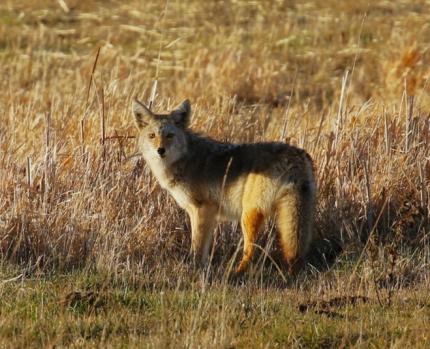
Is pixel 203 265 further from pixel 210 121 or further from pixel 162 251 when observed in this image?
pixel 210 121

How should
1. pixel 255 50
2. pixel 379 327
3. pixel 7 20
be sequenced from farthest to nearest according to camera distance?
1. pixel 7 20
2. pixel 255 50
3. pixel 379 327

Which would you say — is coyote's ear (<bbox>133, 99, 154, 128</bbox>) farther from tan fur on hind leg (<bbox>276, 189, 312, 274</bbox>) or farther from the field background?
tan fur on hind leg (<bbox>276, 189, 312, 274</bbox>)

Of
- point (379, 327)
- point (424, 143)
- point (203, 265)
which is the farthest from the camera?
point (424, 143)

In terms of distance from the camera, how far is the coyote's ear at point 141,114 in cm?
948

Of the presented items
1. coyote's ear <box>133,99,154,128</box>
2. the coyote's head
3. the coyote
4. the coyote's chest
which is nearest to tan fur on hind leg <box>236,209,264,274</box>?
the coyote

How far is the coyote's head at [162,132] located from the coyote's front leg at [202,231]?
544mm

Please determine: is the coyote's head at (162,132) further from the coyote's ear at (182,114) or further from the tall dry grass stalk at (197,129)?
the tall dry grass stalk at (197,129)

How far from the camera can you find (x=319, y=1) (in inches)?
928

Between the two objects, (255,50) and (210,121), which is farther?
(255,50)

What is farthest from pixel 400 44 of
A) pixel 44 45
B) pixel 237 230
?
pixel 237 230

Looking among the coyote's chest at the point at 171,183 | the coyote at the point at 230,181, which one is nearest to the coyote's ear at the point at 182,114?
the coyote at the point at 230,181

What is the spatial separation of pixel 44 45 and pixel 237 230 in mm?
10385

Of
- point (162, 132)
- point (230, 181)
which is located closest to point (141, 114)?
point (162, 132)

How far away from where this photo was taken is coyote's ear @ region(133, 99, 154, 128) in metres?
9.48
